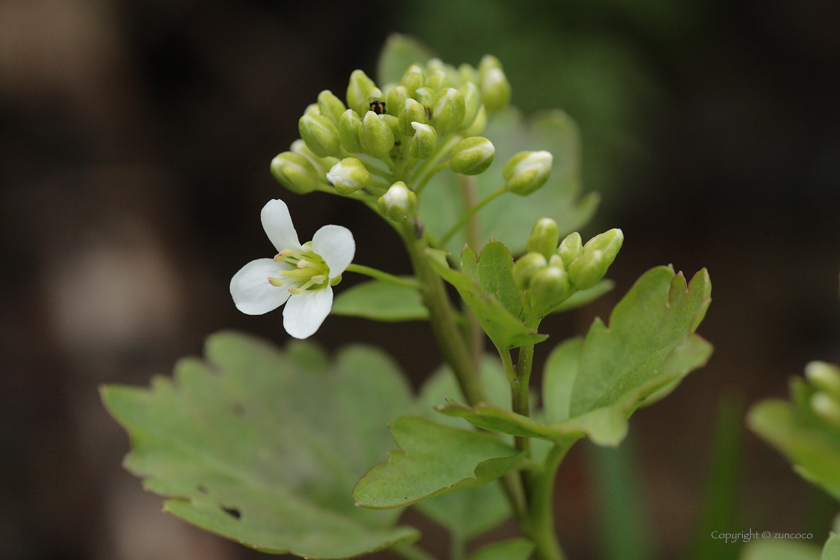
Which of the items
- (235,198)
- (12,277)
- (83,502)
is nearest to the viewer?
(83,502)

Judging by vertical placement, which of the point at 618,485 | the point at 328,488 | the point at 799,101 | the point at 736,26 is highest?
the point at 736,26

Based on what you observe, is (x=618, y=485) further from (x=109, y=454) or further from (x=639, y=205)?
(x=639, y=205)

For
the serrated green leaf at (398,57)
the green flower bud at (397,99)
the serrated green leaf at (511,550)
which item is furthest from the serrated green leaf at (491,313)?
the serrated green leaf at (398,57)

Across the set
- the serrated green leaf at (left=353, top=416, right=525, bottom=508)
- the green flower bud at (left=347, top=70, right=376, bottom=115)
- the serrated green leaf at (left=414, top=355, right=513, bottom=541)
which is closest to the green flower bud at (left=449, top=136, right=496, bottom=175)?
the green flower bud at (left=347, top=70, right=376, bottom=115)

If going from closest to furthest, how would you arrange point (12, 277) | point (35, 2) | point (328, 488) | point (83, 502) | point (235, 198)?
point (328, 488)
point (83, 502)
point (12, 277)
point (35, 2)
point (235, 198)

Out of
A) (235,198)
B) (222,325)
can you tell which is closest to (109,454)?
(222,325)

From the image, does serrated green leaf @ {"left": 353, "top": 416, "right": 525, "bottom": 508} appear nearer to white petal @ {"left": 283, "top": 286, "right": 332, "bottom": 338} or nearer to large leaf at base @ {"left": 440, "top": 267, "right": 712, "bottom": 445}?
large leaf at base @ {"left": 440, "top": 267, "right": 712, "bottom": 445}
